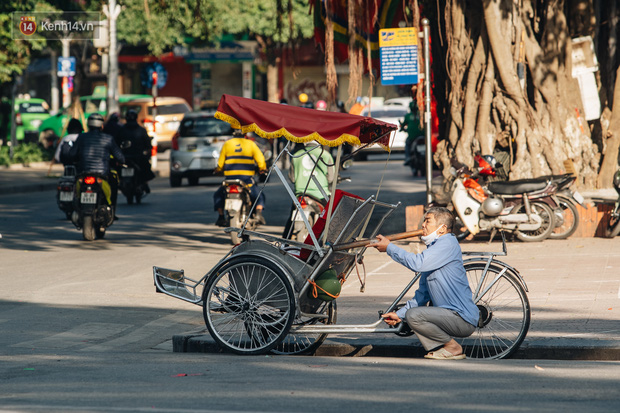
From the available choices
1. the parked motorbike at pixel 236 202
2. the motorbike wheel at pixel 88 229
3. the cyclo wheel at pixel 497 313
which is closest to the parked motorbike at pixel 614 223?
the parked motorbike at pixel 236 202

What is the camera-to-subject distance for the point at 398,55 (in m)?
13.9

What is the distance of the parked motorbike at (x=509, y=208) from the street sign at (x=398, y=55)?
1812 mm

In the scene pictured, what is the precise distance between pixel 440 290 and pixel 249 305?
4.59ft

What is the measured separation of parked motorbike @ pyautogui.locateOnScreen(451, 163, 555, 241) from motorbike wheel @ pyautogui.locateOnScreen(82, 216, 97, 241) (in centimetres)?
525

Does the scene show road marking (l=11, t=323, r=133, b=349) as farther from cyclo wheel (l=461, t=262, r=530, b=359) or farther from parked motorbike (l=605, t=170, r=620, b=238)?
parked motorbike (l=605, t=170, r=620, b=238)

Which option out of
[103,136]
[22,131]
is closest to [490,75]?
[103,136]

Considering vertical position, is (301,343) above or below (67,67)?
below

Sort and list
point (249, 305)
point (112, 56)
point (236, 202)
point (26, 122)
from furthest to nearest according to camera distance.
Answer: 1. point (26, 122)
2. point (112, 56)
3. point (236, 202)
4. point (249, 305)

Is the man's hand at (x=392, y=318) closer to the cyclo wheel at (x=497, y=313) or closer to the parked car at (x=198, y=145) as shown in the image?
the cyclo wheel at (x=497, y=313)

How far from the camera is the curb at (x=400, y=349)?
7.04 meters

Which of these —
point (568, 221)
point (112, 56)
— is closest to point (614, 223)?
point (568, 221)

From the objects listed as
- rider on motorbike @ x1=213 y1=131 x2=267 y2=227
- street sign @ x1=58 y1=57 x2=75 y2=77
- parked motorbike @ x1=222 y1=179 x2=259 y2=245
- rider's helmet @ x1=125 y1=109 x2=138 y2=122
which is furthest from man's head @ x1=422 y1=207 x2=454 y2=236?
Result: street sign @ x1=58 y1=57 x2=75 y2=77

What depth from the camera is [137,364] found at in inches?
269

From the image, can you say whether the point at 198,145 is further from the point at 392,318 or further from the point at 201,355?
the point at 392,318
